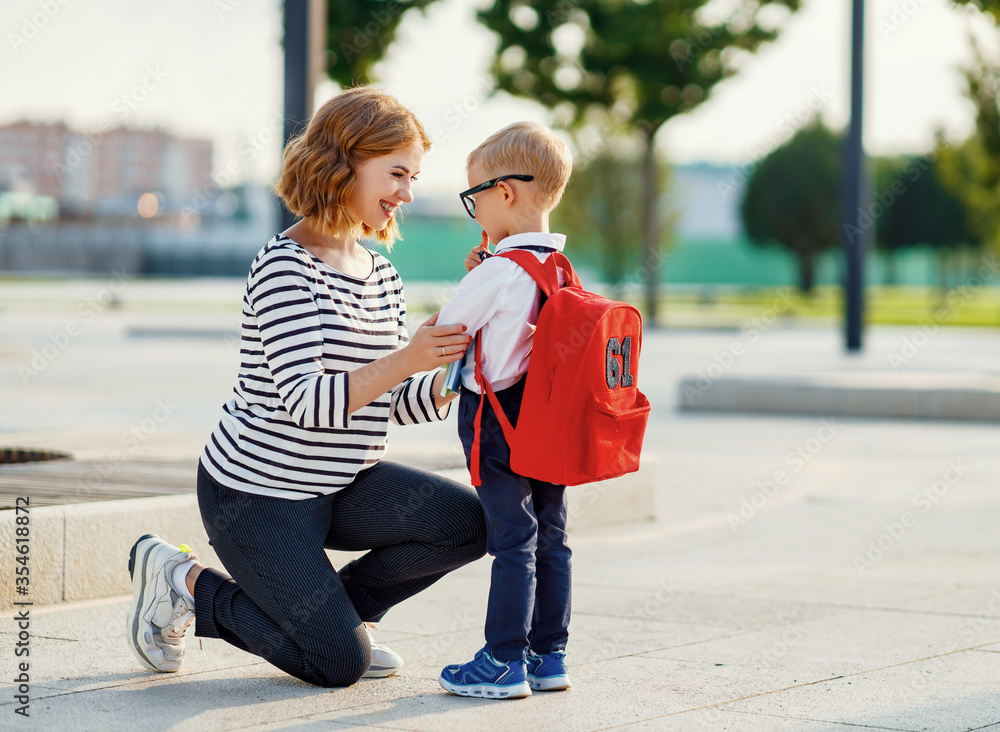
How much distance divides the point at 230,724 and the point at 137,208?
73.9 metres

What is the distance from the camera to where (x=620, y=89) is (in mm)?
24562

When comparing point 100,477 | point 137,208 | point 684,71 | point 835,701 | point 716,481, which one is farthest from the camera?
point 137,208

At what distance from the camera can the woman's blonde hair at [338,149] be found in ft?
11.2

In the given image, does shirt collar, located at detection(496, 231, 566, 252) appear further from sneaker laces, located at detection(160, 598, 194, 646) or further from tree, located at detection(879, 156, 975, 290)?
tree, located at detection(879, 156, 975, 290)

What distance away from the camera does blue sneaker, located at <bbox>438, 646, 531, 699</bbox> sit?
3289mm

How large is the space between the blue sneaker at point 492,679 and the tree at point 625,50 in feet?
69.0

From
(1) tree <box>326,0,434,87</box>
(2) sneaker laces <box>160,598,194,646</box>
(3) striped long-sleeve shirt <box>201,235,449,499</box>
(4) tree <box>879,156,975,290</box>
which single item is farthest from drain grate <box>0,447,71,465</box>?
(4) tree <box>879,156,975,290</box>

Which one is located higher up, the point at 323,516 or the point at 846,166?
the point at 846,166

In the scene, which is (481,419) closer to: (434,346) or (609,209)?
(434,346)

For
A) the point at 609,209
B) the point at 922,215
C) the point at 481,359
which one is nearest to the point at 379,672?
the point at 481,359

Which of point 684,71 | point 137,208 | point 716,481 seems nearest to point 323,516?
point 716,481

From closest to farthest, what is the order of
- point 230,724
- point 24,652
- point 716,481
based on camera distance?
point 230,724, point 24,652, point 716,481

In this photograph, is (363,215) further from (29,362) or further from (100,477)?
(29,362)

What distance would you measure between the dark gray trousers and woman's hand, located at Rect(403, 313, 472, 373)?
1.50ft
